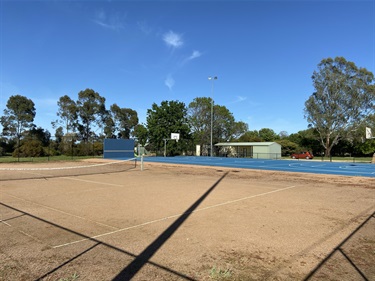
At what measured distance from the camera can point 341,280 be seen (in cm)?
413

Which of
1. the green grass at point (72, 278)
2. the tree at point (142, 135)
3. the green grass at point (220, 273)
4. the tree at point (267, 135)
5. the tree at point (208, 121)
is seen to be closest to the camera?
the green grass at point (72, 278)

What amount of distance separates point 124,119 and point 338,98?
58.4 metres

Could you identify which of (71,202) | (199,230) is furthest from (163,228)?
(71,202)

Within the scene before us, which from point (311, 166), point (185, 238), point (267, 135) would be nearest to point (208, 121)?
point (267, 135)

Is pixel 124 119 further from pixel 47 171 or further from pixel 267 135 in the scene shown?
pixel 47 171

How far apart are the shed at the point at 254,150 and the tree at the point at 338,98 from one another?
1135cm

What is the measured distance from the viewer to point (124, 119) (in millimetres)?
89125

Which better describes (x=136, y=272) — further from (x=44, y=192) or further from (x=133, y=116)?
(x=133, y=116)

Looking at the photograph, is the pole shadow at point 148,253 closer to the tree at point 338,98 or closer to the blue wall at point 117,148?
the blue wall at point 117,148

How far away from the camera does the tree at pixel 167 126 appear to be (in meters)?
60.7

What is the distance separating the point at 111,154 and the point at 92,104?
3588 centimetres

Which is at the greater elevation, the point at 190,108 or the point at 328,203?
the point at 190,108

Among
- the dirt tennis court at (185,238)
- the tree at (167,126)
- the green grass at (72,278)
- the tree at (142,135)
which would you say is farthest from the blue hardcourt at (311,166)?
the tree at (142,135)

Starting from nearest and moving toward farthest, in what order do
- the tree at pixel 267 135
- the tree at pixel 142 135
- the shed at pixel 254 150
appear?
1. the shed at pixel 254 150
2. the tree at pixel 142 135
3. the tree at pixel 267 135
